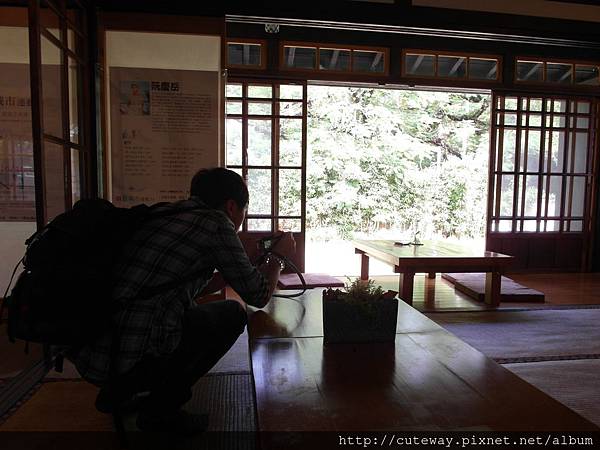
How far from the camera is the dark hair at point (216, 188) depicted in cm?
158

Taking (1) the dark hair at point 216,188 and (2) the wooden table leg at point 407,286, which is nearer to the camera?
(1) the dark hair at point 216,188

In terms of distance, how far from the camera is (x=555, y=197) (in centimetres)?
554

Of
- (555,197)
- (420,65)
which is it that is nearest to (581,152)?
(555,197)

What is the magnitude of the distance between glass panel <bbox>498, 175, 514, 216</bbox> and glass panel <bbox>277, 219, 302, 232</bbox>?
7.95 feet

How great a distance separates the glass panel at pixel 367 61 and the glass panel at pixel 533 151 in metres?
2.02

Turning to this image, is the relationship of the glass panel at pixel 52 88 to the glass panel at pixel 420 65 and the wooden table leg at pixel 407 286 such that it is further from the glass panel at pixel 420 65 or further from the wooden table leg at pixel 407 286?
the glass panel at pixel 420 65

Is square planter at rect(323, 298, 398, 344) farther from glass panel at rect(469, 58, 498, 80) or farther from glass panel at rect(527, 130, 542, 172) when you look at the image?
glass panel at rect(527, 130, 542, 172)

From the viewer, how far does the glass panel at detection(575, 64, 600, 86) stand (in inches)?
210

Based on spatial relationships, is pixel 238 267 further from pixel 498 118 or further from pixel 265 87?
pixel 498 118

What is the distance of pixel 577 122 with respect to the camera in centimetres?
546

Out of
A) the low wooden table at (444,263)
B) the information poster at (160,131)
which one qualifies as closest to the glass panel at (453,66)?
the low wooden table at (444,263)

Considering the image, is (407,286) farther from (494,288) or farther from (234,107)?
(234,107)

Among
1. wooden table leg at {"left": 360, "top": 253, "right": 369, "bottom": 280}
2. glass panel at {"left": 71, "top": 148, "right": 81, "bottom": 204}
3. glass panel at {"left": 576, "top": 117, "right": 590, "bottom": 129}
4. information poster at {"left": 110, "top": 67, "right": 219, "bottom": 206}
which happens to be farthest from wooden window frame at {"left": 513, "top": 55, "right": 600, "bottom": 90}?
glass panel at {"left": 71, "top": 148, "right": 81, "bottom": 204}

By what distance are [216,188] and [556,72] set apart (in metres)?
5.23
